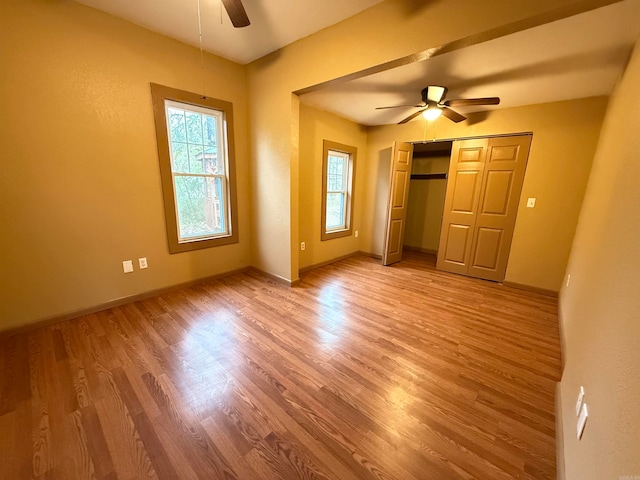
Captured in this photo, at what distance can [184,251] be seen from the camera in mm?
2994

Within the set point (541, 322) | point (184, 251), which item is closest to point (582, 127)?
point (541, 322)

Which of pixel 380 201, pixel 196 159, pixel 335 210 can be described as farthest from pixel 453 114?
pixel 196 159

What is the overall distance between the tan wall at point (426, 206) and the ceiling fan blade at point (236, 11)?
4.49 metres

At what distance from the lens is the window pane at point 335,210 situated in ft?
A: 14.2

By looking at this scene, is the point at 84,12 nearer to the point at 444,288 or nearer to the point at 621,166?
the point at 621,166

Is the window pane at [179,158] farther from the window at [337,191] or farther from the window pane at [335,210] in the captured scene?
the window pane at [335,210]

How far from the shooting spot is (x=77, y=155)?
85.5 inches

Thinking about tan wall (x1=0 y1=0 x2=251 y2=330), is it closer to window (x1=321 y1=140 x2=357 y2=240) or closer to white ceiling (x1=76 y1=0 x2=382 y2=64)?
white ceiling (x1=76 y1=0 x2=382 y2=64)

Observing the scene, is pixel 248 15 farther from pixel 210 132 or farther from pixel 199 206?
pixel 199 206

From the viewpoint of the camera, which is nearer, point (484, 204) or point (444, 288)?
point (444, 288)

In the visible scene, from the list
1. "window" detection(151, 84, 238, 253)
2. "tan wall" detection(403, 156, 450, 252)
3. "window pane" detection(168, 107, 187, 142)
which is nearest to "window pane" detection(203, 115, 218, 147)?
"window" detection(151, 84, 238, 253)

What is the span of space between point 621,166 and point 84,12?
419cm

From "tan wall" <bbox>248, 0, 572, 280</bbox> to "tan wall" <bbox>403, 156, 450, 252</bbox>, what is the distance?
3.34 m

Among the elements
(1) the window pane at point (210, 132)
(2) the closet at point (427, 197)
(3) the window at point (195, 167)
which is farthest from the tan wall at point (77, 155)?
(2) the closet at point (427, 197)
